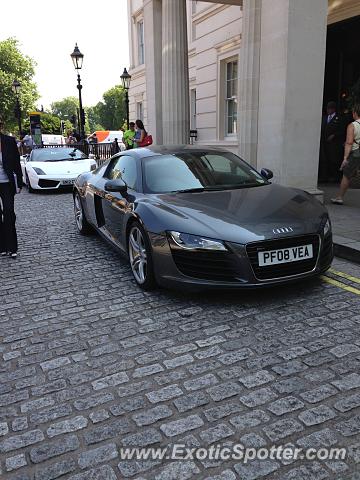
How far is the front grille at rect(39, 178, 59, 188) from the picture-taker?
12520 mm

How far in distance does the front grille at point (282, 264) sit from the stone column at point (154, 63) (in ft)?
34.8

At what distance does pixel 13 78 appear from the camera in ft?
197

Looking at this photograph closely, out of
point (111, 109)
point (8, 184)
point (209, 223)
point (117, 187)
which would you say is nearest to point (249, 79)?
point (117, 187)

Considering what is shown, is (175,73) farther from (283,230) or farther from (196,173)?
(283,230)

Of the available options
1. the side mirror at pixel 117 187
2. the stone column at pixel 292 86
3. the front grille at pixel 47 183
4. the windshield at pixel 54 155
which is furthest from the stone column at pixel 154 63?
the side mirror at pixel 117 187

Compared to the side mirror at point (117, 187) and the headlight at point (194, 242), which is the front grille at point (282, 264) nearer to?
the headlight at point (194, 242)

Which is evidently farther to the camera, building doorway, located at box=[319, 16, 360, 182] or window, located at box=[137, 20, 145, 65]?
window, located at box=[137, 20, 145, 65]

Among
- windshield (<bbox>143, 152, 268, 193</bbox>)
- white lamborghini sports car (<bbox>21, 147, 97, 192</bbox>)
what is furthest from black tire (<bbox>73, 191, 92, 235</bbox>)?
white lamborghini sports car (<bbox>21, 147, 97, 192</bbox>)

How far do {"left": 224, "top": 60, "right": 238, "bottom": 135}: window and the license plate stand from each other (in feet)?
36.4

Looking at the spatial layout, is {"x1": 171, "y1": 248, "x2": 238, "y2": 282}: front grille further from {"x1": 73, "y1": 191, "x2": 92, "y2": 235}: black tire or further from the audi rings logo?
{"x1": 73, "y1": 191, "x2": 92, "y2": 235}: black tire

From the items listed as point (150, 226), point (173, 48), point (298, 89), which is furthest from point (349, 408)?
point (173, 48)

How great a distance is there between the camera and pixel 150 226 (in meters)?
4.25

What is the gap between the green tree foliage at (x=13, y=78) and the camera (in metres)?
58.2

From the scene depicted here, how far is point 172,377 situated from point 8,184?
4.08 meters
